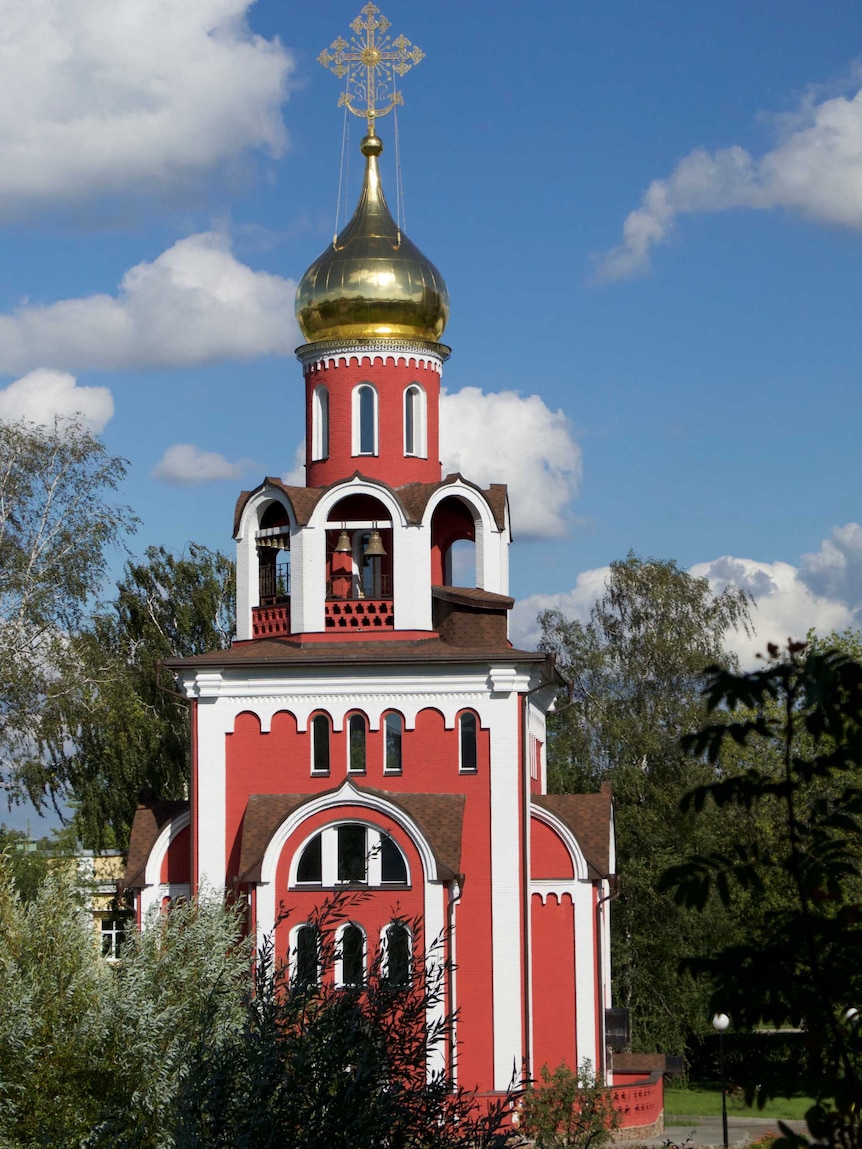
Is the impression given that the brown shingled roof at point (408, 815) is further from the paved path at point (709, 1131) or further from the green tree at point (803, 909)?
the green tree at point (803, 909)

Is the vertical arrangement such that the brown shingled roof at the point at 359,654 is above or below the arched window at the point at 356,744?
above

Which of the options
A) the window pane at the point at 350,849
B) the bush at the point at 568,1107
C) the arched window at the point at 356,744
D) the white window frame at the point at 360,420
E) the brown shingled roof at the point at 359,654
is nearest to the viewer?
the bush at the point at 568,1107

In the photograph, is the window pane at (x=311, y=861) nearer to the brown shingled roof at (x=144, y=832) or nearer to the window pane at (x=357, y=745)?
the window pane at (x=357, y=745)

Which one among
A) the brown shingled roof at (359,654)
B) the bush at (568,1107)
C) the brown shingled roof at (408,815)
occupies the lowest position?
the bush at (568,1107)

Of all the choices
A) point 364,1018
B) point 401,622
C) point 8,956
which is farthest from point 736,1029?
point 401,622

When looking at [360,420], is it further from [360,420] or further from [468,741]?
[468,741]

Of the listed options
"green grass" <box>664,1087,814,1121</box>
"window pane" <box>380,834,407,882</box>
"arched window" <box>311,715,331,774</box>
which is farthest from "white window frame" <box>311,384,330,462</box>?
"green grass" <box>664,1087,814,1121</box>

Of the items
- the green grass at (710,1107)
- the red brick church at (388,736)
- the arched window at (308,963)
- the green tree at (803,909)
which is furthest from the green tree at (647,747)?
the green tree at (803,909)

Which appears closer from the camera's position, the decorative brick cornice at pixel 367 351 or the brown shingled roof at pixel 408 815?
the brown shingled roof at pixel 408 815

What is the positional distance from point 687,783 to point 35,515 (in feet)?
47.2

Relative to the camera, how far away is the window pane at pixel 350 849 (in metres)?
21.9

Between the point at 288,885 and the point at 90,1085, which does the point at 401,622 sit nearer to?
the point at 288,885

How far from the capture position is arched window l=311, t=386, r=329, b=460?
83.7 feet

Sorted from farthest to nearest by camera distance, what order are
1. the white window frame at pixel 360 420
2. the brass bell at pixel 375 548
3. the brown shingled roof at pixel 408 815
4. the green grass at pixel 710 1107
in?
the green grass at pixel 710 1107 < the white window frame at pixel 360 420 < the brass bell at pixel 375 548 < the brown shingled roof at pixel 408 815
